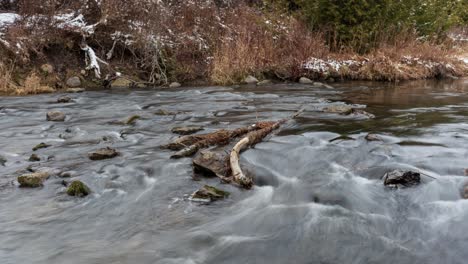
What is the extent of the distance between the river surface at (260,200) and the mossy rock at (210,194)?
0.38ft

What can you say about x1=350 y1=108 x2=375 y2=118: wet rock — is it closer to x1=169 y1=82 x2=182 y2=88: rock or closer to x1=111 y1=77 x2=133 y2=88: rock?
x1=169 y1=82 x2=182 y2=88: rock

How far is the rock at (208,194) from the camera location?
4703 mm

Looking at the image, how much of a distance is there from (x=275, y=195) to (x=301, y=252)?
1130mm

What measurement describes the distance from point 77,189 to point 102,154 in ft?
4.08

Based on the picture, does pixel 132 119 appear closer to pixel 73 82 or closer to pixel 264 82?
Answer: pixel 73 82

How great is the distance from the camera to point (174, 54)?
48.9 feet

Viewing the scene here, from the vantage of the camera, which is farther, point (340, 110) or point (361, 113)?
point (340, 110)

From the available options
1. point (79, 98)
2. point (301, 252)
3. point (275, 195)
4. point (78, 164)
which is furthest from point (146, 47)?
Answer: point (301, 252)

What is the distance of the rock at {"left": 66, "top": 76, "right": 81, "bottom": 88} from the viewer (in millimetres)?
13461

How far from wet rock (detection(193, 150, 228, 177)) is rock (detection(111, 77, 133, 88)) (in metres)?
9.00

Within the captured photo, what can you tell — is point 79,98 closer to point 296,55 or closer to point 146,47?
point 146,47

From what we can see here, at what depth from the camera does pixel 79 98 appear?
38.1ft

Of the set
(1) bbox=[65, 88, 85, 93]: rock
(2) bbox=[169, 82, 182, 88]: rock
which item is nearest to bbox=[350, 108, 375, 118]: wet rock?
(2) bbox=[169, 82, 182, 88]: rock

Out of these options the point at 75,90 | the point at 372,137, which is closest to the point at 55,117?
the point at 75,90
